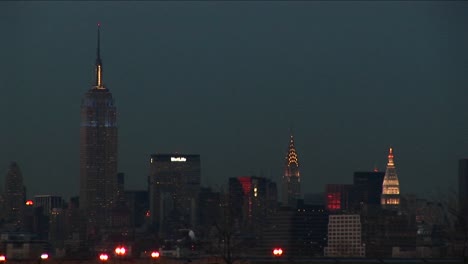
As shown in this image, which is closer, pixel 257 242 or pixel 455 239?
pixel 455 239

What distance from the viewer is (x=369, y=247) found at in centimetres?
18788

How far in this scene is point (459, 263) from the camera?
266 feet

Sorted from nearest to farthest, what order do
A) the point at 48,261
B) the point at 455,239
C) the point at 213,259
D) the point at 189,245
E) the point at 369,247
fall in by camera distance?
the point at 48,261 < the point at 213,259 < the point at 455,239 < the point at 189,245 < the point at 369,247

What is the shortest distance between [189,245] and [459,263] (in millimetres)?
58056

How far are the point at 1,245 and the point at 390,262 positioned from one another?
3918 cm

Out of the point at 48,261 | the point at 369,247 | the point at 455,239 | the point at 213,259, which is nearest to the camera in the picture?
the point at 48,261

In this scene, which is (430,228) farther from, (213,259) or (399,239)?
(213,259)

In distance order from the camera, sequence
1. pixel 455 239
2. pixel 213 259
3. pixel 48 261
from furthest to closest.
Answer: pixel 455 239
pixel 213 259
pixel 48 261

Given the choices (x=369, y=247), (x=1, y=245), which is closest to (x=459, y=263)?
(x=1, y=245)

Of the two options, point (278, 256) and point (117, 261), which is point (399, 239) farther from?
point (117, 261)

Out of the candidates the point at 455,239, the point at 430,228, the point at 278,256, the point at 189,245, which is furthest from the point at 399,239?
the point at 278,256

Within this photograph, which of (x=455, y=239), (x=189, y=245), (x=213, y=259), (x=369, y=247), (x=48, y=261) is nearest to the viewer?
(x=48, y=261)

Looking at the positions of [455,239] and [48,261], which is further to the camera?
[455,239]

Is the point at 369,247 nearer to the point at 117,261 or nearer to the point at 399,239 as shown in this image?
the point at 399,239
